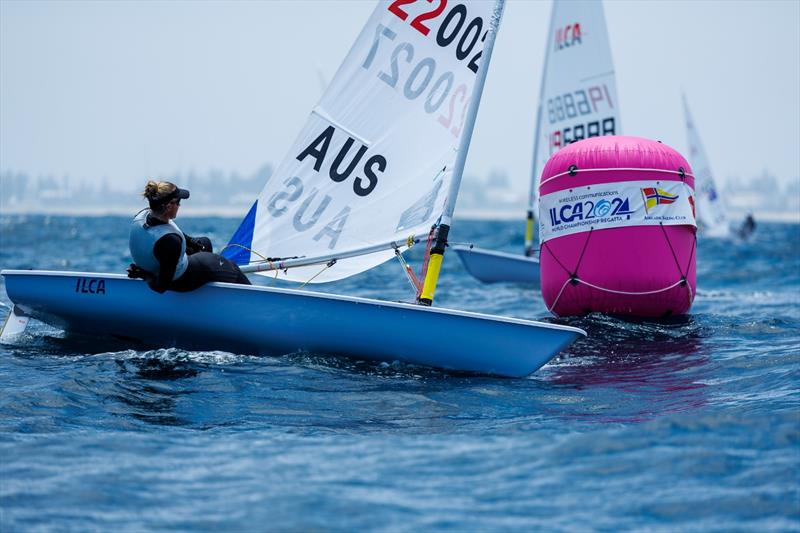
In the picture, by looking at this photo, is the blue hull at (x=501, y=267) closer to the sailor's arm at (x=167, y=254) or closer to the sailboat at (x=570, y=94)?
the sailboat at (x=570, y=94)

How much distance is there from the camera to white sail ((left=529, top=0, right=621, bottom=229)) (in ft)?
42.9

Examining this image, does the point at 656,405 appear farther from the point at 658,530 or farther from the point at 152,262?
the point at 152,262

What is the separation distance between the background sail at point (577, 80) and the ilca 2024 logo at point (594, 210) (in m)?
5.04

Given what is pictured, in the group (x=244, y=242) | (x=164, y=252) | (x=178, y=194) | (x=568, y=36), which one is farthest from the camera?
(x=568, y=36)

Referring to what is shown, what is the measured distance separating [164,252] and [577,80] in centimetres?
883

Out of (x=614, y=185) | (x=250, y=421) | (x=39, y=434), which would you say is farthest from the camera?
(x=614, y=185)

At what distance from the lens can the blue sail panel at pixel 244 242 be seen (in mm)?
7043

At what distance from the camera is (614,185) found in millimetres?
7684

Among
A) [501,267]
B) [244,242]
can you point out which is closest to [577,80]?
[501,267]

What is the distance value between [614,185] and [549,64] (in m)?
6.36

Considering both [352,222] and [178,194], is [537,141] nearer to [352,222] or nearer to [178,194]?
[352,222]

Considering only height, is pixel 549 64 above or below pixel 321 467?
above

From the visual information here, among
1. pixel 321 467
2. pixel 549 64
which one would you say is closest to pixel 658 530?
pixel 321 467

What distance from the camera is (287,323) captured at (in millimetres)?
5871
